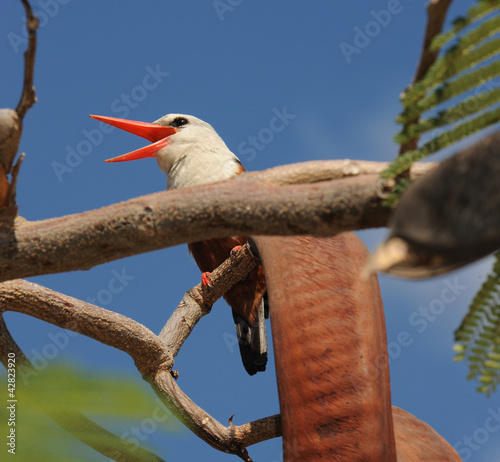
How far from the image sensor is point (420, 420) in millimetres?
2711

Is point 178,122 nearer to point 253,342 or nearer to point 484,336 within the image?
point 253,342

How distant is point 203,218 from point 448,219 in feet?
2.26

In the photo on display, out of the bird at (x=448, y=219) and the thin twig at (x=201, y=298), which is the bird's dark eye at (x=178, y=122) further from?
the bird at (x=448, y=219)

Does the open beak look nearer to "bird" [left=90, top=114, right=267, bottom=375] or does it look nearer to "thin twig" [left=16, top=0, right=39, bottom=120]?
"bird" [left=90, top=114, right=267, bottom=375]

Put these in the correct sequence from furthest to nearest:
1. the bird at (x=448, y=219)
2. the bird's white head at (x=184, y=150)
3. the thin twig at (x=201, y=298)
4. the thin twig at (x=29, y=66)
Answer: the bird's white head at (x=184, y=150) < the thin twig at (x=201, y=298) < the thin twig at (x=29, y=66) < the bird at (x=448, y=219)

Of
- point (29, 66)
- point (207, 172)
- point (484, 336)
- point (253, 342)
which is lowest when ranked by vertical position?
point (484, 336)

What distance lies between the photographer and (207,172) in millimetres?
5039

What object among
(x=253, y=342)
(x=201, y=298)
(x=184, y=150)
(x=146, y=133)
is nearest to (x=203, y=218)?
(x=201, y=298)

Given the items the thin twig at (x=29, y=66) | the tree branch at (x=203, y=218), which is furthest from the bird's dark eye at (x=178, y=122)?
the thin twig at (x=29, y=66)

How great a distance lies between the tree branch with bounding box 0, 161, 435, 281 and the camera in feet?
4.43

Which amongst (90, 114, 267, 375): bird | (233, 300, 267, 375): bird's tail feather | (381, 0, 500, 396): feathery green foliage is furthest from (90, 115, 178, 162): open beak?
(381, 0, 500, 396): feathery green foliage

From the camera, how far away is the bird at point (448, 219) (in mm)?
945

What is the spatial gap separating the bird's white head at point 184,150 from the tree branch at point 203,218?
3.26m

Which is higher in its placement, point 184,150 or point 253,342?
point 184,150
